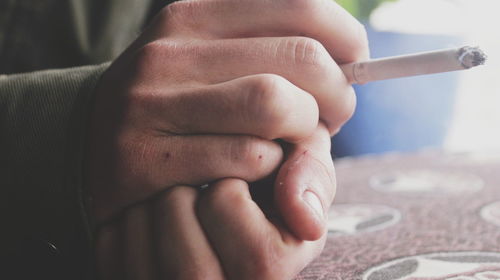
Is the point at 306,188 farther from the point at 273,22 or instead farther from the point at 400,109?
the point at 400,109

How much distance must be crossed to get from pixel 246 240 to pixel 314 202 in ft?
0.14

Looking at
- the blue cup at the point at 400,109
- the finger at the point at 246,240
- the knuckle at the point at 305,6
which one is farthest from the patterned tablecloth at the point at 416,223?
the blue cup at the point at 400,109

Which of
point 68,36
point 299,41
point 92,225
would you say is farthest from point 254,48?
point 68,36

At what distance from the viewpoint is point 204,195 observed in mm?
287

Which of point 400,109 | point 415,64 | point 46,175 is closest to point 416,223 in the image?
point 415,64

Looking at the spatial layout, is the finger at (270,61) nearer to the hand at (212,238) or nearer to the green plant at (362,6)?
the hand at (212,238)

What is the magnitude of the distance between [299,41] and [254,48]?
28 millimetres

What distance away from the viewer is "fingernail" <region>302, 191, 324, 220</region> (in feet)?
0.89

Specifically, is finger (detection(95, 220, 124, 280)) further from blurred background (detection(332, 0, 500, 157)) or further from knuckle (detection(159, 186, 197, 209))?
blurred background (detection(332, 0, 500, 157))

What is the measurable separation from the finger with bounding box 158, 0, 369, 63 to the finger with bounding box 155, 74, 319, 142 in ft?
0.19

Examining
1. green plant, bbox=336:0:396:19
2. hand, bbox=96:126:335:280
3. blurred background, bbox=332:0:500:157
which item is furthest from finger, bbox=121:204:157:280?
green plant, bbox=336:0:396:19

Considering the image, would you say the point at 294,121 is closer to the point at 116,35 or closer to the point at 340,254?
the point at 340,254

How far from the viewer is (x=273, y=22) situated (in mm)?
335

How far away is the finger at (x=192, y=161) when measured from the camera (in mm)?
290
